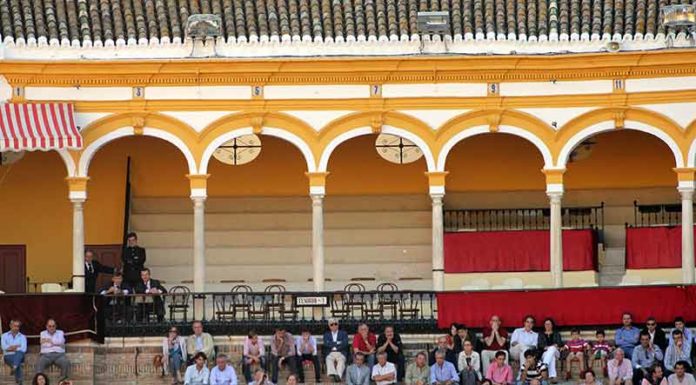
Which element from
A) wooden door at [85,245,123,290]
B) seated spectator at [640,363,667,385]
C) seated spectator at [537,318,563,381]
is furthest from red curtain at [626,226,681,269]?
wooden door at [85,245,123,290]

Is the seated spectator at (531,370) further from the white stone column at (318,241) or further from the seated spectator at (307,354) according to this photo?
the white stone column at (318,241)

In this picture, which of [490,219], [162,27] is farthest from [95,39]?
[490,219]

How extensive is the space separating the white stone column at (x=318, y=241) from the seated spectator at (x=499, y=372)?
459 centimetres

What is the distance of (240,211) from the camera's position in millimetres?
47688

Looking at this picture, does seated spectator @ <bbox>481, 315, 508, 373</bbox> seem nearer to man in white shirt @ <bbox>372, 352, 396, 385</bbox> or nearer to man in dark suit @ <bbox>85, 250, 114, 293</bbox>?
man in white shirt @ <bbox>372, 352, 396, 385</bbox>

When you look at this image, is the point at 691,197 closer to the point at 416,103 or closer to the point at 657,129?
the point at 657,129

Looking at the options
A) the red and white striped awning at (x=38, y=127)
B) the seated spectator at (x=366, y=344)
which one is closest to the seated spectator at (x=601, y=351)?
the seated spectator at (x=366, y=344)

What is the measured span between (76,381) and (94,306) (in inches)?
62.6

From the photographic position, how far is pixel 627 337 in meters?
42.3

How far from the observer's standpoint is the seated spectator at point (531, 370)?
135 ft

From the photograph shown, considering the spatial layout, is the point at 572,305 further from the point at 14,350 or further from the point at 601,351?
the point at 14,350

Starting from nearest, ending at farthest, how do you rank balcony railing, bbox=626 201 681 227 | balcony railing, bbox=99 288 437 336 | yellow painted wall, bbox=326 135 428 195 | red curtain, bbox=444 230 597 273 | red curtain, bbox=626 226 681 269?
balcony railing, bbox=99 288 437 336, red curtain, bbox=626 226 681 269, red curtain, bbox=444 230 597 273, balcony railing, bbox=626 201 681 227, yellow painted wall, bbox=326 135 428 195

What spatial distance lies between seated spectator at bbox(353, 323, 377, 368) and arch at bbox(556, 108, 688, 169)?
5.18 meters

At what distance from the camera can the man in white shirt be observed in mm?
41188
